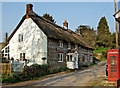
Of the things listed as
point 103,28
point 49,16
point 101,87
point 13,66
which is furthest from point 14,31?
point 103,28

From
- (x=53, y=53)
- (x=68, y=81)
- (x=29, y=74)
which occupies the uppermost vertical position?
(x=53, y=53)

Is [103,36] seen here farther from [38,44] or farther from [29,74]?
[29,74]

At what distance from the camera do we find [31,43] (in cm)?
2086

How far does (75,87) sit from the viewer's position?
33.2 feet

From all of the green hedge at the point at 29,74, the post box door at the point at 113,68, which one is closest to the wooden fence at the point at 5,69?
the green hedge at the point at 29,74

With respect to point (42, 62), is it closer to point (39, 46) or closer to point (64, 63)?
point (39, 46)

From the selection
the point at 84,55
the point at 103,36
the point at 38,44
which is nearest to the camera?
the point at 38,44

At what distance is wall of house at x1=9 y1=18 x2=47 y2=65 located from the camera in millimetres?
20016

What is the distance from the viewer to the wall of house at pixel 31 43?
788 inches

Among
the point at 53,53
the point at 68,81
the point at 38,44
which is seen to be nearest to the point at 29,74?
the point at 68,81

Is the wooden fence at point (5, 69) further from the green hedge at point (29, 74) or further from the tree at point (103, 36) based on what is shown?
the tree at point (103, 36)

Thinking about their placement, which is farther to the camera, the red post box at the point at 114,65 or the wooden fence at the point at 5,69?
the wooden fence at the point at 5,69

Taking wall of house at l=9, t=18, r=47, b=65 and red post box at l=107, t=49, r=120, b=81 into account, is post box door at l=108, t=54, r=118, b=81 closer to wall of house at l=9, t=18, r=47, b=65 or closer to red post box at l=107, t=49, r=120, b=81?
red post box at l=107, t=49, r=120, b=81

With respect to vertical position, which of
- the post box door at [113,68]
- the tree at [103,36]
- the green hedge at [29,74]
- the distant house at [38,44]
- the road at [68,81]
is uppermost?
the tree at [103,36]
